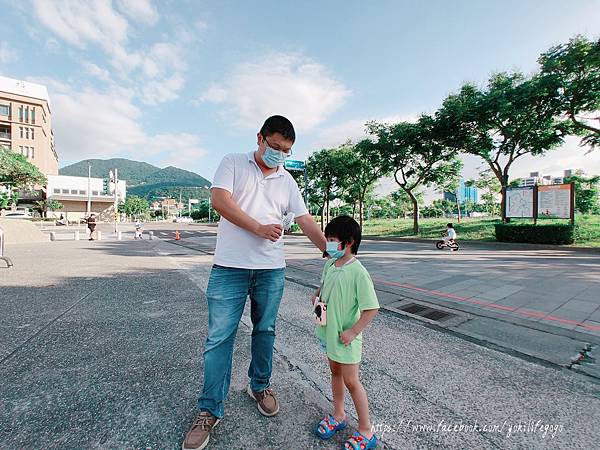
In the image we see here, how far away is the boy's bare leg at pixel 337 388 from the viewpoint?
5.72 ft

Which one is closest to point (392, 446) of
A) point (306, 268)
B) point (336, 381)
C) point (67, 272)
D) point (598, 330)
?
point (336, 381)

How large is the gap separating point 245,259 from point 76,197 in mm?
79591

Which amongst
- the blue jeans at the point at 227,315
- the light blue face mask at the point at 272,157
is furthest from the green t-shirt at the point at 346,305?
the light blue face mask at the point at 272,157

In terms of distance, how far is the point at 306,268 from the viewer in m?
8.07

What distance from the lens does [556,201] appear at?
1386 centimetres

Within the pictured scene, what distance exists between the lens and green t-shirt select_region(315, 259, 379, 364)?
1.63 meters

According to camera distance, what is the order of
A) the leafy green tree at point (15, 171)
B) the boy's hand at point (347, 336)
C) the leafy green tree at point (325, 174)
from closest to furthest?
the boy's hand at point (347, 336) → the leafy green tree at point (15, 171) → the leafy green tree at point (325, 174)

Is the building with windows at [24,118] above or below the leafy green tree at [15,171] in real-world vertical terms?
above

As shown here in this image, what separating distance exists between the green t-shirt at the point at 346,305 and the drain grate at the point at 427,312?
282 centimetres

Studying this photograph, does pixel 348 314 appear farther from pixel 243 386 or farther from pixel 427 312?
pixel 427 312

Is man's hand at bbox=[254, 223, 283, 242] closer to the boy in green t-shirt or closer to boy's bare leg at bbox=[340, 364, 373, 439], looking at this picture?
the boy in green t-shirt

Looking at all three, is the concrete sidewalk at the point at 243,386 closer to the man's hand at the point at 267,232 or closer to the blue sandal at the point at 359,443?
the blue sandal at the point at 359,443

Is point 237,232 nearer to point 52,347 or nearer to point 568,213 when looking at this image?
point 52,347

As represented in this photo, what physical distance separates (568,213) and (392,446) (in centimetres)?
1666
